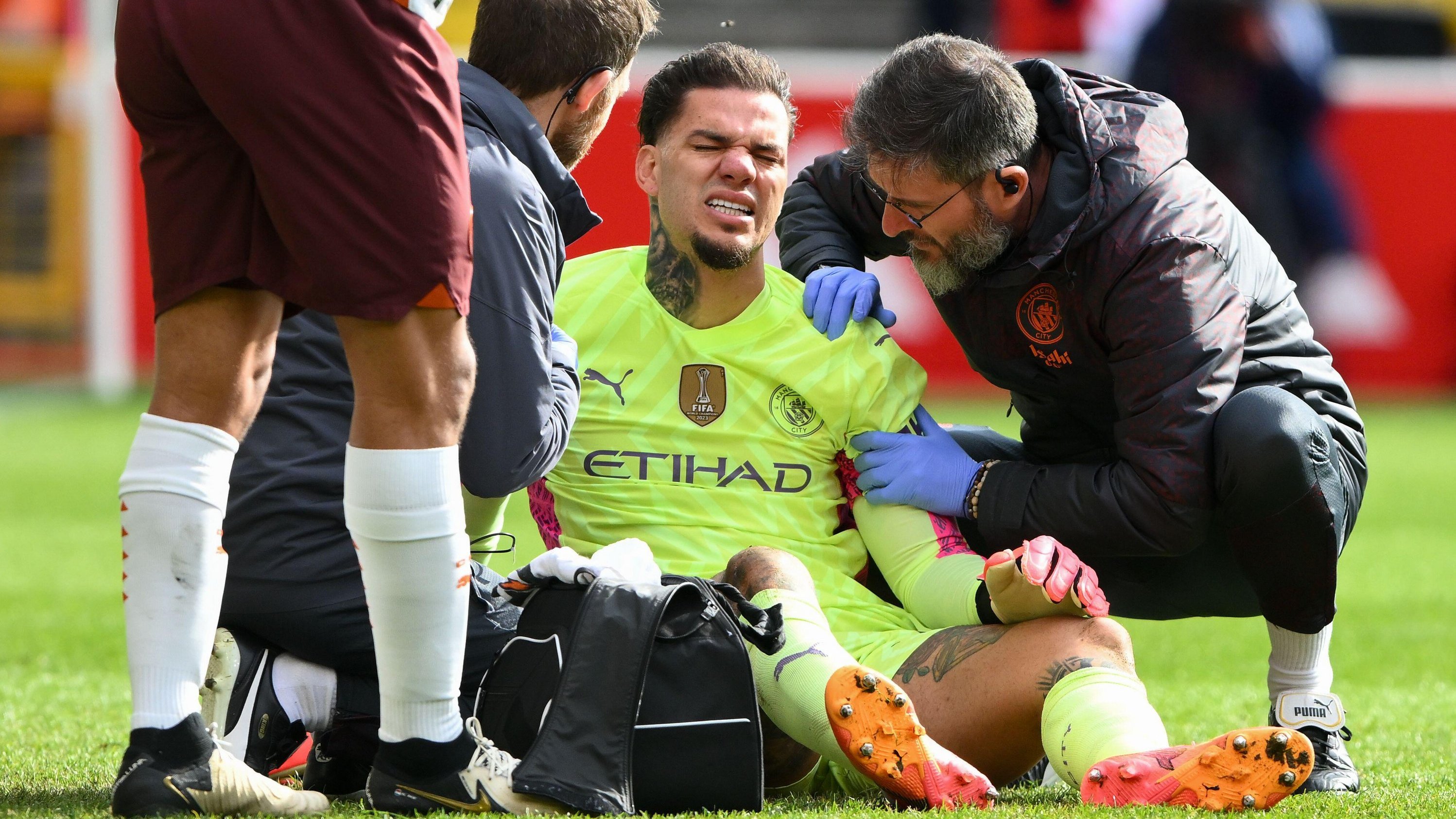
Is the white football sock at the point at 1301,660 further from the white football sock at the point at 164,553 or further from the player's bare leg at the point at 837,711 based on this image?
the white football sock at the point at 164,553

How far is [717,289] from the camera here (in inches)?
139

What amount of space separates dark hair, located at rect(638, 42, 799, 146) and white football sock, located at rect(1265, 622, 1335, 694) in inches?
59.4

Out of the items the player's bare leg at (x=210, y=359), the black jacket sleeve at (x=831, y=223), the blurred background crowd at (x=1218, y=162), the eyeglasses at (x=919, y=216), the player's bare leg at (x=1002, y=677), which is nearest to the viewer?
the player's bare leg at (x=210, y=359)

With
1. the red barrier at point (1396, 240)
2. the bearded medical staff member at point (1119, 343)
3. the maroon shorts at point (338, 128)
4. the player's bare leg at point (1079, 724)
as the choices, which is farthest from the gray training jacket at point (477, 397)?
the red barrier at point (1396, 240)

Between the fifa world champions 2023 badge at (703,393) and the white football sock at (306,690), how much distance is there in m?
0.90

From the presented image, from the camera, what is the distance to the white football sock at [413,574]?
2447 millimetres

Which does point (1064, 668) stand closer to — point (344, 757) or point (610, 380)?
point (610, 380)

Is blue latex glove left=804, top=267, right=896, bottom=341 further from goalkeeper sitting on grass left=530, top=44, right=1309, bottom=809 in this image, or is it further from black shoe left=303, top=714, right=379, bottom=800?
black shoe left=303, top=714, right=379, bottom=800

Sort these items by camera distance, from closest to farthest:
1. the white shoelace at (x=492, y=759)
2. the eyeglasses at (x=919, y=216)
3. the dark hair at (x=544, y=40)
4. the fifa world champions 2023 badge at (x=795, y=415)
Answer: the white shoelace at (x=492, y=759), the dark hair at (x=544, y=40), the eyeglasses at (x=919, y=216), the fifa world champions 2023 badge at (x=795, y=415)

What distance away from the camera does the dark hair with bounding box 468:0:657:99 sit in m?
3.17

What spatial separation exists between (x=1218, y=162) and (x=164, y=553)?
11.4m

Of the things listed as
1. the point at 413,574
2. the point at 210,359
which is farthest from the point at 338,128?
the point at 413,574

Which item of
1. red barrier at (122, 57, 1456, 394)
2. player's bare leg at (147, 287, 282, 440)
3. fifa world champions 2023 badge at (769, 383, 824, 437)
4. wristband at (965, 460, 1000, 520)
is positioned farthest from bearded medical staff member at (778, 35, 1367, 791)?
red barrier at (122, 57, 1456, 394)

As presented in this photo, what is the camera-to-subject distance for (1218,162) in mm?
12617
